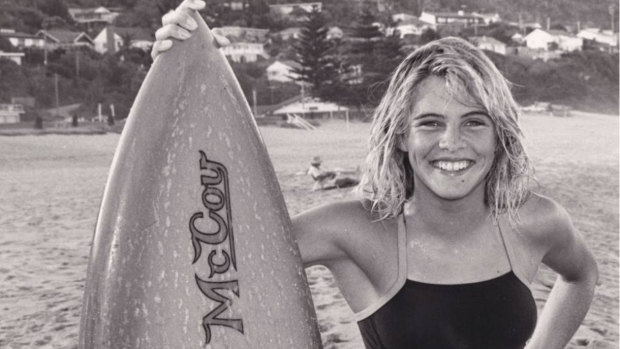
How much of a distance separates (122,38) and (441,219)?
518 centimetres

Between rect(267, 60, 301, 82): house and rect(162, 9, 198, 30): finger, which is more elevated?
rect(267, 60, 301, 82): house

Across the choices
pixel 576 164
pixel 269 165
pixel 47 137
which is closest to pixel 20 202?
pixel 47 137

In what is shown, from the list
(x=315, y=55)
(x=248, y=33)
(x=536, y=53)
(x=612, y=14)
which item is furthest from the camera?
(x=536, y=53)

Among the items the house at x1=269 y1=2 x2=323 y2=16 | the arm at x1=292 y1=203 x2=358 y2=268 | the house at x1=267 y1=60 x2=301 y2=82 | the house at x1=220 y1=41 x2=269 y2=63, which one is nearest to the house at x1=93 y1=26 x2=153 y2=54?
the house at x1=220 y1=41 x2=269 y2=63

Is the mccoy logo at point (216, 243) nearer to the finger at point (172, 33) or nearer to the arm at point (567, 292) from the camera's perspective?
the finger at point (172, 33)

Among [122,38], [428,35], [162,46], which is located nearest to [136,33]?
[122,38]

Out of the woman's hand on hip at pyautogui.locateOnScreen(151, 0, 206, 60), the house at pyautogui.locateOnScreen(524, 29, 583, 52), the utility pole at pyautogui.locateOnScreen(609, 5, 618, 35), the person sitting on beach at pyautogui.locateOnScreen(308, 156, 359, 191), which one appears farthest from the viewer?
the house at pyautogui.locateOnScreen(524, 29, 583, 52)

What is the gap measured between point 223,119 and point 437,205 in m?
0.48

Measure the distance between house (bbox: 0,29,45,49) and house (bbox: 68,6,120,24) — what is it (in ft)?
1.46

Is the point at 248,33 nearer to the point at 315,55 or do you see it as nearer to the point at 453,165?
the point at 315,55

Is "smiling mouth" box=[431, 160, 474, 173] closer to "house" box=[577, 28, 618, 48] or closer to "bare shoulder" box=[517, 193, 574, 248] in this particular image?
"bare shoulder" box=[517, 193, 574, 248]

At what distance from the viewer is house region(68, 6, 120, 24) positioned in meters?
5.77

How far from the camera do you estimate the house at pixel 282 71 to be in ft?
29.5

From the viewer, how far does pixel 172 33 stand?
1601 millimetres
